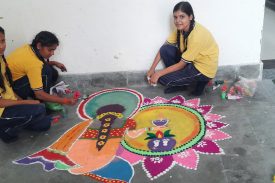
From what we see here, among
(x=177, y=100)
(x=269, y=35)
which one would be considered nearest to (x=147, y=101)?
(x=177, y=100)

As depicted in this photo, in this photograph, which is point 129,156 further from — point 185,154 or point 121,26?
point 121,26

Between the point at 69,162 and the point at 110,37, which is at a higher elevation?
the point at 110,37

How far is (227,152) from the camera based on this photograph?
2178 millimetres

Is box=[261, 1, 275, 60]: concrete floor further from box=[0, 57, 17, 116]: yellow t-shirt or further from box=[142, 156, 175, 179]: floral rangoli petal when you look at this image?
box=[0, 57, 17, 116]: yellow t-shirt

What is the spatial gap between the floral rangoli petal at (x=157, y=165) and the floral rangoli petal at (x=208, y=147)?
0.72 feet

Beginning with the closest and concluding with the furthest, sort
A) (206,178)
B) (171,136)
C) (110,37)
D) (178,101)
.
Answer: (206,178) < (171,136) < (178,101) < (110,37)

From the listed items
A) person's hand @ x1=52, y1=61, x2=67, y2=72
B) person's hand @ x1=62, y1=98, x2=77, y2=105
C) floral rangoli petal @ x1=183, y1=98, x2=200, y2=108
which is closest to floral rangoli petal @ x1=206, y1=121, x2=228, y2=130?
floral rangoli petal @ x1=183, y1=98, x2=200, y2=108

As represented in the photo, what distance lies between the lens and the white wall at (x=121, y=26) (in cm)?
289

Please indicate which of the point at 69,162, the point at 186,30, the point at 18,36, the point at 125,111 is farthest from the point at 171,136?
the point at 18,36

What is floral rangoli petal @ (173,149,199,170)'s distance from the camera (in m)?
2.10

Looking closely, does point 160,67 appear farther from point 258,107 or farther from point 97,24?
point 258,107

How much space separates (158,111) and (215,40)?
0.88m

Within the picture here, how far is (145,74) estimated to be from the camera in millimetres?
3184

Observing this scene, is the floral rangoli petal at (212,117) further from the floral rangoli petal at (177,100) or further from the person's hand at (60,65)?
the person's hand at (60,65)
